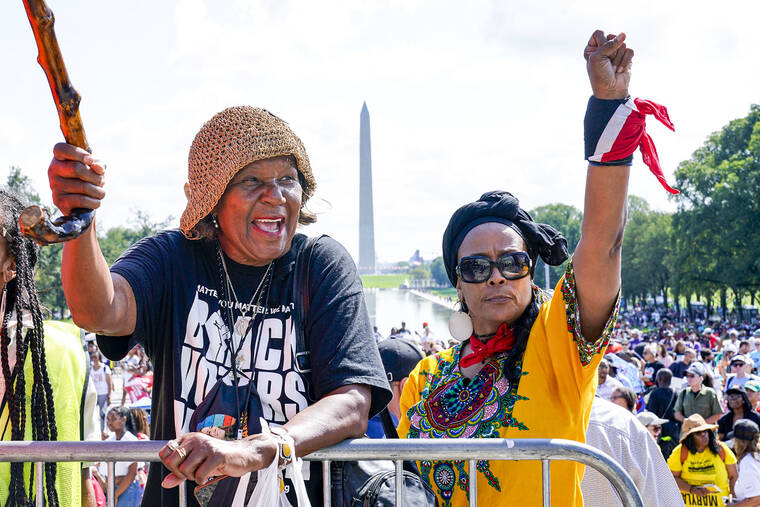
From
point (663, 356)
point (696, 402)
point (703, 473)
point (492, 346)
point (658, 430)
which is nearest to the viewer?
point (492, 346)

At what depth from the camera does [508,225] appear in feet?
9.34

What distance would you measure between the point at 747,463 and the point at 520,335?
5.07 metres

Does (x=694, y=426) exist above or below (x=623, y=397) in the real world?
below

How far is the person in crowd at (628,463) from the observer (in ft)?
8.95

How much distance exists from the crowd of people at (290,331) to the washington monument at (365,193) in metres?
56.4

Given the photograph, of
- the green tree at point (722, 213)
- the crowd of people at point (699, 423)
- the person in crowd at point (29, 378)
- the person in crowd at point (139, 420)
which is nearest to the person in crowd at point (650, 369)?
the crowd of people at point (699, 423)

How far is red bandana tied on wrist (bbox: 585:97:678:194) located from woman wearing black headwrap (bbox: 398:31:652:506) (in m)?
0.03

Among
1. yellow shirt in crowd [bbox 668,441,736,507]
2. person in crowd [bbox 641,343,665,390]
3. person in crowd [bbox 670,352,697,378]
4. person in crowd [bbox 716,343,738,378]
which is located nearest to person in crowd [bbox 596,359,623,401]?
yellow shirt in crowd [bbox 668,441,736,507]

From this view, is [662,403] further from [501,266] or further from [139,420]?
[501,266]

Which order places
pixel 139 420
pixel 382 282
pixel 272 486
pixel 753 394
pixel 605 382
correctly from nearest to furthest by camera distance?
pixel 272 486 < pixel 139 420 < pixel 605 382 < pixel 753 394 < pixel 382 282

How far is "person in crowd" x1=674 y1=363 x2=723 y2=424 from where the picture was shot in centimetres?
877

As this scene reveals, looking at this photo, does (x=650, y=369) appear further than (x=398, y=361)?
Yes

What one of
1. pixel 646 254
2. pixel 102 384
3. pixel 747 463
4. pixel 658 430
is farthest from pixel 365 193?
pixel 747 463

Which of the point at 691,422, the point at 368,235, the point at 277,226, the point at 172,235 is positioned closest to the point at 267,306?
the point at 277,226
